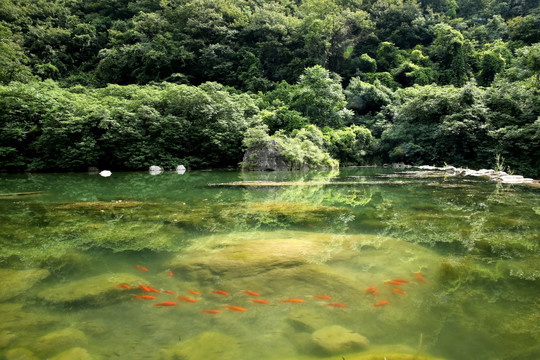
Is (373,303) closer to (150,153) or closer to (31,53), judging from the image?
(150,153)

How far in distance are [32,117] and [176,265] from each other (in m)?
21.2

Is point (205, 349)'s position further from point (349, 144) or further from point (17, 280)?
point (349, 144)

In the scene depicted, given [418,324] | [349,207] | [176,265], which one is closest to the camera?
[418,324]

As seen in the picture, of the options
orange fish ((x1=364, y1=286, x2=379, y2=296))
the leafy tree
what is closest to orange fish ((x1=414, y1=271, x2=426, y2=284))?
orange fish ((x1=364, y1=286, x2=379, y2=296))

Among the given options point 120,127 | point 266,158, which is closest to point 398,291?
point 266,158

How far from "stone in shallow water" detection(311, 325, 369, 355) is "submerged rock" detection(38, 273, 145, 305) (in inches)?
55.4

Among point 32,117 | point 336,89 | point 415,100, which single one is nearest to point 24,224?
point 32,117

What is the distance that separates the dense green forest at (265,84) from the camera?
58.9 feet

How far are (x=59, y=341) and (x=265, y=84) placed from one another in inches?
1170

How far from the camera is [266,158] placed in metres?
18.2

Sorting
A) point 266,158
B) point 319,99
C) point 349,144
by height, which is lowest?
point 266,158

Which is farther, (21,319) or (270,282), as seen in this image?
(270,282)

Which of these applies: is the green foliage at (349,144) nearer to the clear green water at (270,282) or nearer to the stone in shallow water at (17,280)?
the clear green water at (270,282)

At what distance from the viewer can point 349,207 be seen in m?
5.79
